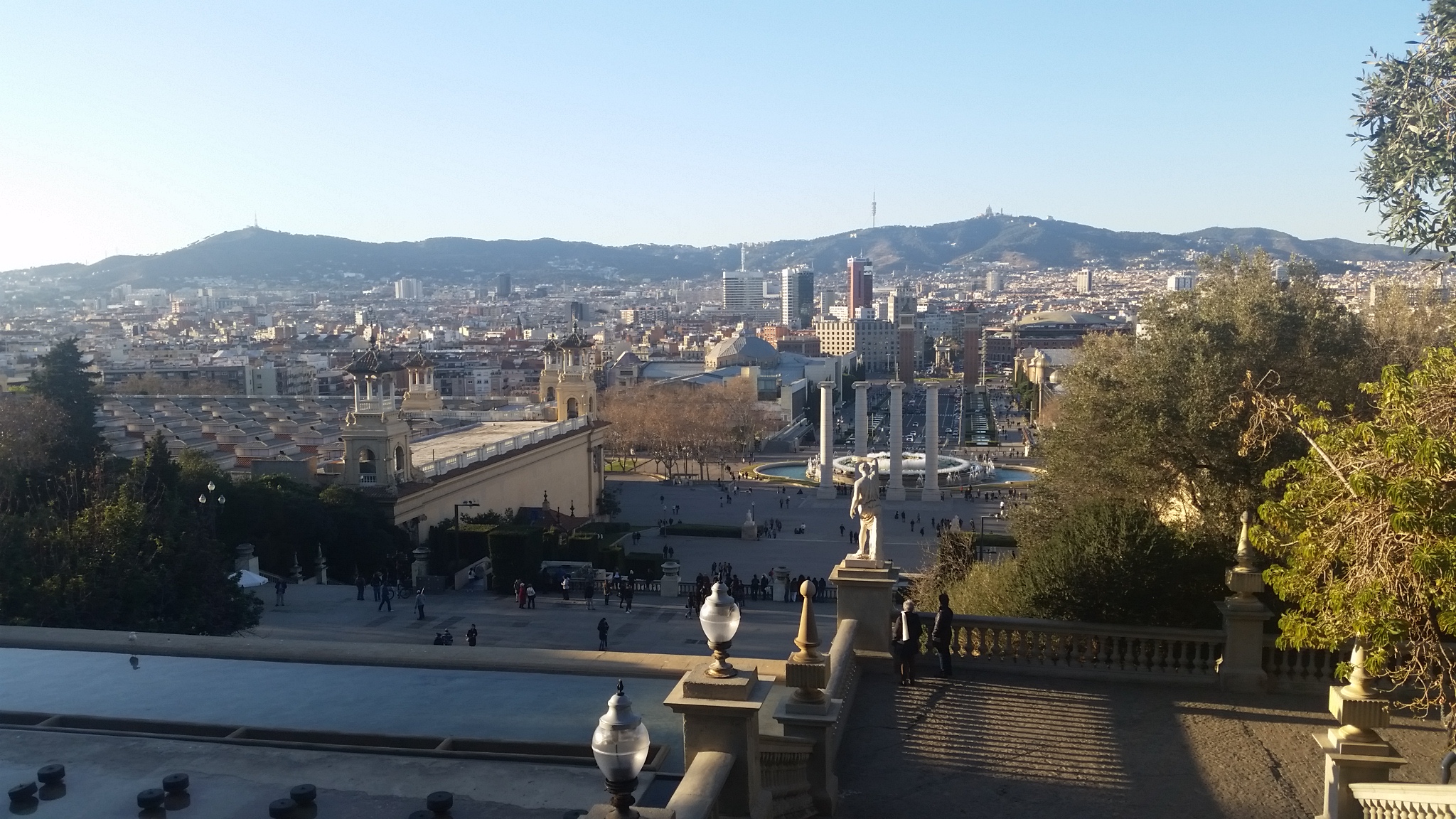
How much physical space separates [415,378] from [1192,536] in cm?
4224

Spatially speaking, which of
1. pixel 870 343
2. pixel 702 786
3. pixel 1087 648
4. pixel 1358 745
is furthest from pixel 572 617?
pixel 870 343

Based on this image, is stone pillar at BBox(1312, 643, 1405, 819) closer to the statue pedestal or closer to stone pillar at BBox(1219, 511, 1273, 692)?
stone pillar at BBox(1219, 511, 1273, 692)

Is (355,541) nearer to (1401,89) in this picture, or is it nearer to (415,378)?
(415,378)

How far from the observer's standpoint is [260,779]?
7.61 metres

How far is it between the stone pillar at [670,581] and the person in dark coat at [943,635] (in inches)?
695

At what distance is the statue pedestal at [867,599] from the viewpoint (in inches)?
433

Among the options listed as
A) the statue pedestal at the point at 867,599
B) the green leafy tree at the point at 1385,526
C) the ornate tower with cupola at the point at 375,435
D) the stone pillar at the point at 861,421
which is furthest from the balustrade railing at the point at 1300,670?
the stone pillar at the point at 861,421

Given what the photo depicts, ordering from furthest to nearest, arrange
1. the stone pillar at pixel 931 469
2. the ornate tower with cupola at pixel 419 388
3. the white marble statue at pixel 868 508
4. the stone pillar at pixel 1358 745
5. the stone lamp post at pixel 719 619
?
1. the stone pillar at pixel 931 469
2. the ornate tower with cupola at pixel 419 388
3. the white marble statue at pixel 868 508
4. the stone pillar at pixel 1358 745
5. the stone lamp post at pixel 719 619

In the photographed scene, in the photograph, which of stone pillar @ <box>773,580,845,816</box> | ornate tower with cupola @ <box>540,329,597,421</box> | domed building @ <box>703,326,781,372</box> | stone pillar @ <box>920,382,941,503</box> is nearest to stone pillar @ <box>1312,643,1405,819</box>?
stone pillar @ <box>773,580,845,816</box>

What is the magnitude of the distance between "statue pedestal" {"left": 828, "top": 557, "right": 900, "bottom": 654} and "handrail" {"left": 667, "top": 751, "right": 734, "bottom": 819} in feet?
16.5

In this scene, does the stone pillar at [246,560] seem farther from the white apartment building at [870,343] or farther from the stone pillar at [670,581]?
the white apartment building at [870,343]

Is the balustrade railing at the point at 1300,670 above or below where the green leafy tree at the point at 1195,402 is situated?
below

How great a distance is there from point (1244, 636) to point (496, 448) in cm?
2859

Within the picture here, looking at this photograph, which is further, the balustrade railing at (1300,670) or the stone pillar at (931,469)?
the stone pillar at (931,469)
